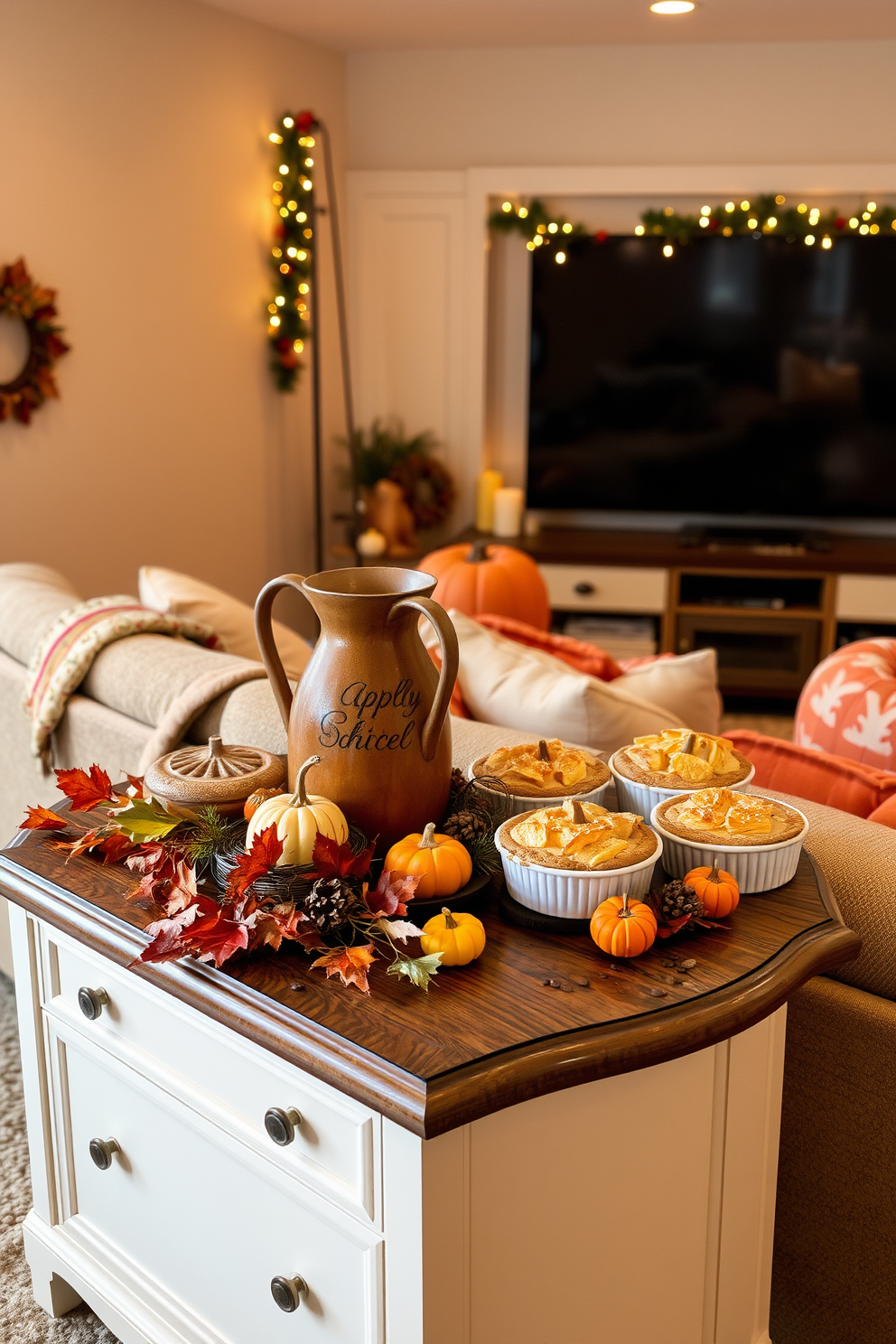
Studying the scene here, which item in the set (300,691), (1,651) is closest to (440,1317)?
Answer: (300,691)

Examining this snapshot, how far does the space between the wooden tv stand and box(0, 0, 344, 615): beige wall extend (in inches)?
50.1

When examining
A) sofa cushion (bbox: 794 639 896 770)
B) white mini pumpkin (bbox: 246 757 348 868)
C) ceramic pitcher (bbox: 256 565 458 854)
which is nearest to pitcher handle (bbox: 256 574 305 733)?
ceramic pitcher (bbox: 256 565 458 854)

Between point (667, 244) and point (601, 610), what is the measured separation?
147cm

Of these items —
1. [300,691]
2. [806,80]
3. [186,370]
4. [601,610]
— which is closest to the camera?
[300,691]

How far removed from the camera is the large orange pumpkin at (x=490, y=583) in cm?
319

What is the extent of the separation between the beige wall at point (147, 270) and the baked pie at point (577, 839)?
2.63 m

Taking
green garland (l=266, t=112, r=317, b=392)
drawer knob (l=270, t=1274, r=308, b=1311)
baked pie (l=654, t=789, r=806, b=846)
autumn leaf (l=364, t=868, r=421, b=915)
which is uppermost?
green garland (l=266, t=112, r=317, b=392)

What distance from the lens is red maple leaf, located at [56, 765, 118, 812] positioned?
1.41m

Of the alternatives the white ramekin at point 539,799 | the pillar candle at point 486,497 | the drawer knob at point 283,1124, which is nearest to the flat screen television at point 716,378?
the pillar candle at point 486,497

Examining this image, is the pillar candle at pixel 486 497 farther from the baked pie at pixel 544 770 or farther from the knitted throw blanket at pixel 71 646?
the baked pie at pixel 544 770

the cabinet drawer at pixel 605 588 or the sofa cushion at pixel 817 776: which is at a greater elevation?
the sofa cushion at pixel 817 776

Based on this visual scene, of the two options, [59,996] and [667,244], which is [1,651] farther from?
[667,244]

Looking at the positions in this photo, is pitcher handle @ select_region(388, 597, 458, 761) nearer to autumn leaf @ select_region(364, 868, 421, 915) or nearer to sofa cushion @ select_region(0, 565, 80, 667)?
autumn leaf @ select_region(364, 868, 421, 915)

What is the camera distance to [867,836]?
1381 mm
